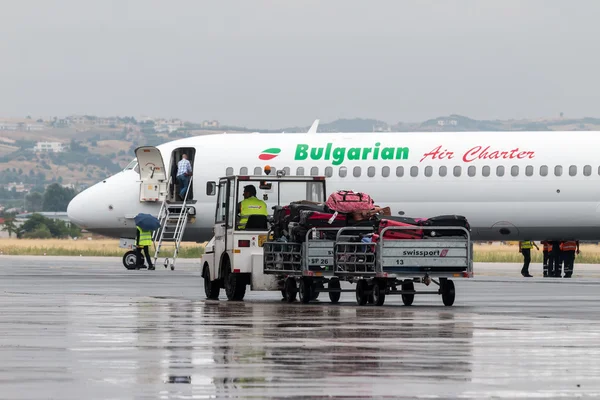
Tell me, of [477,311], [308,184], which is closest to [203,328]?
[477,311]

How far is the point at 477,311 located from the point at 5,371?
36.0 feet

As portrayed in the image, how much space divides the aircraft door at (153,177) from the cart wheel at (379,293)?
20.2 metres

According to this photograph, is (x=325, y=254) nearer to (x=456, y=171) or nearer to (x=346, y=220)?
(x=346, y=220)

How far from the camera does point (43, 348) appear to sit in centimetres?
1602

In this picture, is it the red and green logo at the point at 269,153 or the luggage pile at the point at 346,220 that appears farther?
the red and green logo at the point at 269,153

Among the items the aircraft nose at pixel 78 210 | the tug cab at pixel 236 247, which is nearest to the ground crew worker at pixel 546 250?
the aircraft nose at pixel 78 210

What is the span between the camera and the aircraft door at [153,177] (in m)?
44.6

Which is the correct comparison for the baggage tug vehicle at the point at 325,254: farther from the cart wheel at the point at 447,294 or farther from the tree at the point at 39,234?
the tree at the point at 39,234

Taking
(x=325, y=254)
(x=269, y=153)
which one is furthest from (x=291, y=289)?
(x=269, y=153)

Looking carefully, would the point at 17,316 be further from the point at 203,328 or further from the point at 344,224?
the point at 344,224

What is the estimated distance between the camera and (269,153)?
43.7m

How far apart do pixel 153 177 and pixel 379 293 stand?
20655 mm

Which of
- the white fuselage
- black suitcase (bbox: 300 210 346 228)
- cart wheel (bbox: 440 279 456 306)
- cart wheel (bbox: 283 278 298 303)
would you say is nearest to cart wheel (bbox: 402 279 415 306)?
cart wheel (bbox: 440 279 456 306)

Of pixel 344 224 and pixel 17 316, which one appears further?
pixel 344 224
